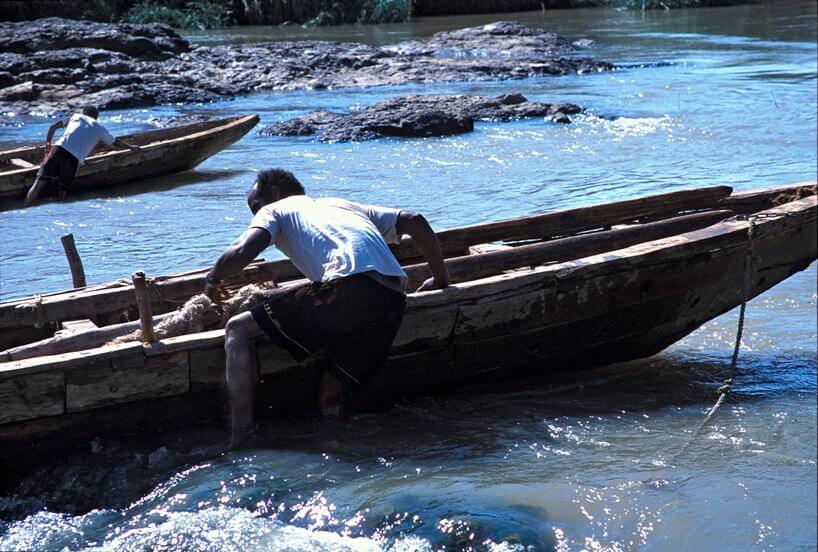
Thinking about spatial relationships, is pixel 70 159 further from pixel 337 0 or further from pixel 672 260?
pixel 337 0

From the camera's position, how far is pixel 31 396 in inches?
163

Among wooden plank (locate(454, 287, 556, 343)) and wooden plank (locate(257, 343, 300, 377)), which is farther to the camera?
wooden plank (locate(454, 287, 556, 343))

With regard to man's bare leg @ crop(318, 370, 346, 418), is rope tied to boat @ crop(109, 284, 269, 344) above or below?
above

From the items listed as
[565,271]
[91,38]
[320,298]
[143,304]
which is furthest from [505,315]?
[91,38]

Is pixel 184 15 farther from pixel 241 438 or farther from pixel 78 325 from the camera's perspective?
pixel 241 438

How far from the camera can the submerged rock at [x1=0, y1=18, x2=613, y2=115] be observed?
17.2 m

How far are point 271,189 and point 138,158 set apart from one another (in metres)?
6.74

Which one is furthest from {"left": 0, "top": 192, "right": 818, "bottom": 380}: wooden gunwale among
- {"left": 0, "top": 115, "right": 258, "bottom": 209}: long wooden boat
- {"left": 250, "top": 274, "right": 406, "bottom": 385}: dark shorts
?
{"left": 0, "top": 115, "right": 258, "bottom": 209}: long wooden boat

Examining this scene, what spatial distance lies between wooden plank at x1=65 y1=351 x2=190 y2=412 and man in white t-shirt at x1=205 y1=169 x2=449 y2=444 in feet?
0.78

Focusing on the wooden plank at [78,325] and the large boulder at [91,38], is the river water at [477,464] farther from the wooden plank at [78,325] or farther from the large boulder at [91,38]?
the large boulder at [91,38]

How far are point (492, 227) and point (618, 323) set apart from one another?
1.16 metres

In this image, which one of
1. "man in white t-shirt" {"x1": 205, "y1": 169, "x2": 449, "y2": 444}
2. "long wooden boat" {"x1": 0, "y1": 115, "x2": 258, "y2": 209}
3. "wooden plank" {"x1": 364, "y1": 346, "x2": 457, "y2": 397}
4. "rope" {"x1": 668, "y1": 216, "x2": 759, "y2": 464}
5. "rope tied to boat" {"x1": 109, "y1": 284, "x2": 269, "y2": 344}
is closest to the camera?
"man in white t-shirt" {"x1": 205, "y1": 169, "x2": 449, "y2": 444}

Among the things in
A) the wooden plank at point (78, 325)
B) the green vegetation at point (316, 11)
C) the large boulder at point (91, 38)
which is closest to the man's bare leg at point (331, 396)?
the wooden plank at point (78, 325)

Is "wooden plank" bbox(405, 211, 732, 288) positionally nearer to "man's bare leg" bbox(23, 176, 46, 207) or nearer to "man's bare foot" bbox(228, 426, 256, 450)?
"man's bare foot" bbox(228, 426, 256, 450)
